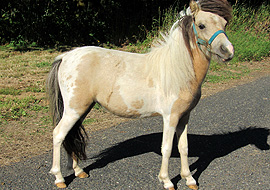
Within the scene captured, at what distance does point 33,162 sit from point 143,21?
9944 millimetres

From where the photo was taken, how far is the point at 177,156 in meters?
4.19

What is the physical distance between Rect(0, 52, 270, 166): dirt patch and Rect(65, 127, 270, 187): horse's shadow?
75 cm

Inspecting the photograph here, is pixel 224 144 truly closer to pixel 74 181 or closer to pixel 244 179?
pixel 244 179

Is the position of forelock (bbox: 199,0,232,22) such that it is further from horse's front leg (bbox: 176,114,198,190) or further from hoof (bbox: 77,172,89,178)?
hoof (bbox: 77,172,89,178)

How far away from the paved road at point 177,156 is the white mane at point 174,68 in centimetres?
115

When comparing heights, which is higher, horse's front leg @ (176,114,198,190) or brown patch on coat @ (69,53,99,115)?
brown patch on coat @ (69,53,99,115)

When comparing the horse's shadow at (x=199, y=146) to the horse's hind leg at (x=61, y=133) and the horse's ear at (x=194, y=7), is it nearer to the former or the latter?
the horse's hind leg at (x=61, y=133)

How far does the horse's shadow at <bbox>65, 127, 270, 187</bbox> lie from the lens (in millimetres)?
4043

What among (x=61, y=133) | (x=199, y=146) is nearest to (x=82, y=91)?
(x=61, y=133)

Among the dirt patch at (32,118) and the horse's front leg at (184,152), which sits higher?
the horse's front leg at (184,152)

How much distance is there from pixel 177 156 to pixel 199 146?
515 millimetres

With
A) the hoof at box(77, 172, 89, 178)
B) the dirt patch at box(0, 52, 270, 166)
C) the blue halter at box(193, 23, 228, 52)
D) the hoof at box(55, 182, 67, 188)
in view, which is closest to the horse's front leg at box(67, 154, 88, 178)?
the hoof at box(77, 172, 89, 178)

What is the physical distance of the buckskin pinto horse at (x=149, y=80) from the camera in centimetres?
322

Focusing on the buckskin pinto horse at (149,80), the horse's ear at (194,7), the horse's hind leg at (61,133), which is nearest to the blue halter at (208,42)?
the buckskin pinto horse at (149,80)
